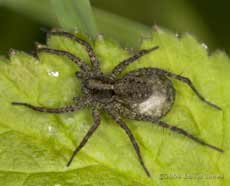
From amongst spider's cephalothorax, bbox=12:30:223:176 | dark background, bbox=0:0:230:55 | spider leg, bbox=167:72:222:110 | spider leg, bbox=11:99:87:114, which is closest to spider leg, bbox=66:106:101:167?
spider's cephalothorax, bbox=12:30:223:176

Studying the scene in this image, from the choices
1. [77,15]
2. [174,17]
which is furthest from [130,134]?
[174,17]

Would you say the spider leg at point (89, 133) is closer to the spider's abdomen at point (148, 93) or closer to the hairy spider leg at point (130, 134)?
the hairy spider leg at point (130, 134)

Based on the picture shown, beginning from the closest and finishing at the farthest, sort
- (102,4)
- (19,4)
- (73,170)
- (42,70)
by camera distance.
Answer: (73,170) < (42,70) < (19,4) < (102,4)

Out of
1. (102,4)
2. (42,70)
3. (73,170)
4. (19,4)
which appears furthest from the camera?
(102,4)

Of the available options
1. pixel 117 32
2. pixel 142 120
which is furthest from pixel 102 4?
pixel 142 120

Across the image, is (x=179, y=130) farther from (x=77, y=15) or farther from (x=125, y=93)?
(x=77, y=15)

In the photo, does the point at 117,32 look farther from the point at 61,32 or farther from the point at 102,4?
the point at 61,32

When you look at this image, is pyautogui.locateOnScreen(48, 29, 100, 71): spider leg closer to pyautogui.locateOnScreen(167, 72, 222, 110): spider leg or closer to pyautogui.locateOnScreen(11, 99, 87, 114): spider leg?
pyautogui.locateOnScreen(11, 99, 87, 114): spider leg
